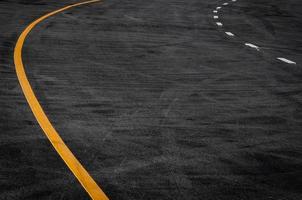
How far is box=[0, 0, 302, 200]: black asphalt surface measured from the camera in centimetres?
595

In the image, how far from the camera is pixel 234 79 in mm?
11531

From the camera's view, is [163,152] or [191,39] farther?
[191,39]

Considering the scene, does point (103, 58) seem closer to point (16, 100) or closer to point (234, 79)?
point (234, 79)

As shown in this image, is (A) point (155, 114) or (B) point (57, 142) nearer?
(B) point (57, 142)

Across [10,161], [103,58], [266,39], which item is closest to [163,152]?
[10,161]

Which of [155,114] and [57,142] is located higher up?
[57,142]

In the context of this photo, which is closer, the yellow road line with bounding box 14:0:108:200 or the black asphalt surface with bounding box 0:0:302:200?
the yellow road line with bounding box 14:0:108:200

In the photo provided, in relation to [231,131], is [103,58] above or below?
below

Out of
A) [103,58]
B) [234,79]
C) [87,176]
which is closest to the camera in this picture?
[87,176]

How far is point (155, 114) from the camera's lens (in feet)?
28.3

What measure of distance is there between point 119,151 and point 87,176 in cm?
88

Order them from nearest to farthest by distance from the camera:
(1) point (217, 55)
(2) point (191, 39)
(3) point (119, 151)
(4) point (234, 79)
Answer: (3) point (119, 151) → (4) point (234, 79) → (1) point (217, 55) → (2) point (191, 39)

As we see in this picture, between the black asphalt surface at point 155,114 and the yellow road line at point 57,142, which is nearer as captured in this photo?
the yellow road line at point 57,142

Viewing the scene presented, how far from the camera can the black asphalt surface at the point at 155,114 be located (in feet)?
19.5
